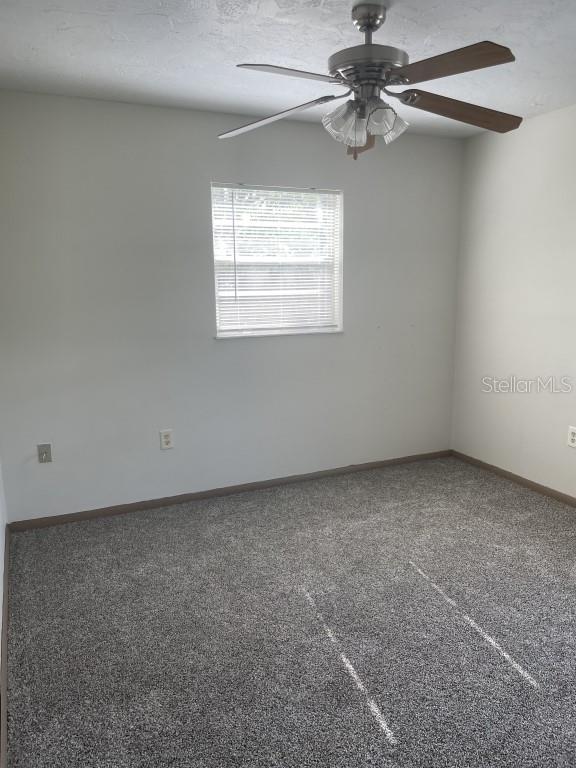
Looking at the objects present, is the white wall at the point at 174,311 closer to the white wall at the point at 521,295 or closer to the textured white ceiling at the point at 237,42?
the white wall at the point at 521,295

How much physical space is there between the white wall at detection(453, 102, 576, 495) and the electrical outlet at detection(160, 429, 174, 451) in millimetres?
2273

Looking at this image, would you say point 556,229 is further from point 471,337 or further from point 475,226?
point 471,337

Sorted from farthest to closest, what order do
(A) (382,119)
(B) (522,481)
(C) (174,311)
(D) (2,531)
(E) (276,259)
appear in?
1. (B) (522,481)
2. (E) (276,259)
3. (C) (174,311)
4. (D) (2,531)
5. (A) (382,119)

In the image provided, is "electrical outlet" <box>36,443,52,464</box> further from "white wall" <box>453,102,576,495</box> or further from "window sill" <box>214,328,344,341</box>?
"white wall" <box>453,102,576,495</box>

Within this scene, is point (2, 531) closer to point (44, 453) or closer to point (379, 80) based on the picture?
point (44, 453)

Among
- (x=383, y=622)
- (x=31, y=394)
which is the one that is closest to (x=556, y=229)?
(x=383, y=622)

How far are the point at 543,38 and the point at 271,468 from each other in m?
2.77

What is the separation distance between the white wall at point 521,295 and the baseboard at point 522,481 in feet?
0.13

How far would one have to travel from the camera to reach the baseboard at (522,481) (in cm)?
330

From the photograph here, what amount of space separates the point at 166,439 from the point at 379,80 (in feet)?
7.68

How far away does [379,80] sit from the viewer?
176 centimetres

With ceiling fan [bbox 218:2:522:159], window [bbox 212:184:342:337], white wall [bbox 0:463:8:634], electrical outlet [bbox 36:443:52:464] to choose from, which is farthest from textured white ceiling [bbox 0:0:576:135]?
white wall [bbox 0:463:8:634]

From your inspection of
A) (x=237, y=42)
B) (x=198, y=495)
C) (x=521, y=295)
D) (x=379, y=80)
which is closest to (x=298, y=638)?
(x=198, y=495)

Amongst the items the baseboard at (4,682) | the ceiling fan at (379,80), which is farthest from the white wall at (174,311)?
the ceiling fan at (379,80)
